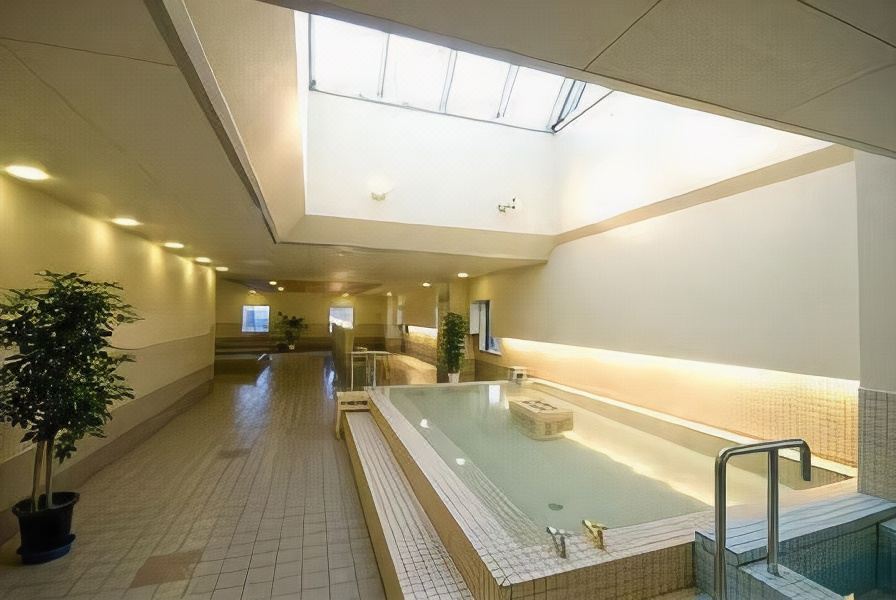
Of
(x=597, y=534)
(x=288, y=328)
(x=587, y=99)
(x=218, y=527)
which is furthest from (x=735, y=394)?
(x=288, y=328)

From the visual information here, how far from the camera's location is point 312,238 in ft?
17.1

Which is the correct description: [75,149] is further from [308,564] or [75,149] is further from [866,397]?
[866,397]

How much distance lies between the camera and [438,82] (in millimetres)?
6062

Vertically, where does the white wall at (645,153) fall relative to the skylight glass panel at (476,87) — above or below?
below

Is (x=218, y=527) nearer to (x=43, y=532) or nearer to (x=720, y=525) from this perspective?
(x=43, y=532)

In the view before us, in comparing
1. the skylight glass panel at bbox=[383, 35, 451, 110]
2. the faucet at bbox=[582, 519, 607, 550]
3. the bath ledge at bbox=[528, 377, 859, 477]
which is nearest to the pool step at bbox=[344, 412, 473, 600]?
the faucet at bbox=[582, 519, 607, 550]

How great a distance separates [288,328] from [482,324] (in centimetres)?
982

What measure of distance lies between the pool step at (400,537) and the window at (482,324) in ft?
17.9

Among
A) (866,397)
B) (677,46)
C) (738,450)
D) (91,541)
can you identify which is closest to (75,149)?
(91,541)

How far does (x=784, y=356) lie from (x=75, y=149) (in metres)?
5.08

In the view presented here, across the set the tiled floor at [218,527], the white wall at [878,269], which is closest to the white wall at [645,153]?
the white wall at [878,269]

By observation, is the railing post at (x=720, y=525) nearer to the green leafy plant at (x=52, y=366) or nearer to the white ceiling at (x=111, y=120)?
the white ceiling at (x=111, y=120)

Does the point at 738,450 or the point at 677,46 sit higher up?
the point at 677,46

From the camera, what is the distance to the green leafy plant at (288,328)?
608 inches
